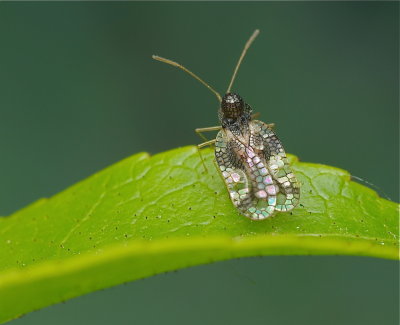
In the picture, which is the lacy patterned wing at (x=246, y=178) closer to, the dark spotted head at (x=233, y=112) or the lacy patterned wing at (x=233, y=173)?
the lacy patterned wing at (x=233, y=173)

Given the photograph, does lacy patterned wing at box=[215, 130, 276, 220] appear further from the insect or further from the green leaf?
the green leaf

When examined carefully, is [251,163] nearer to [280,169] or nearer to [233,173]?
[233,173]

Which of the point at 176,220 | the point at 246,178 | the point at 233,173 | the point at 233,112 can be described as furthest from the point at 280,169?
the point at 176,220

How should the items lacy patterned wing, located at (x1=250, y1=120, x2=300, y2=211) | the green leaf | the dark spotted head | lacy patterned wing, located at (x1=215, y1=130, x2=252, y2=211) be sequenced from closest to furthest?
Answer: the green leaf → lacy patterned wing, located at (x1=250, y1=120, x2=300, y2=211) → lacy patterned wing, located at (x1=215, y1=130, x2=252, y2=211) → the dark spotted head

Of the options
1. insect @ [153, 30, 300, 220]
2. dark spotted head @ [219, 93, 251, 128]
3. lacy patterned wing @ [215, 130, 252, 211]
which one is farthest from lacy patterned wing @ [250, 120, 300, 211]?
lacy patterned wing @ [215, 130, 252, 211]

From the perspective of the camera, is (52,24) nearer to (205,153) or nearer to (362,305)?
(205,153)

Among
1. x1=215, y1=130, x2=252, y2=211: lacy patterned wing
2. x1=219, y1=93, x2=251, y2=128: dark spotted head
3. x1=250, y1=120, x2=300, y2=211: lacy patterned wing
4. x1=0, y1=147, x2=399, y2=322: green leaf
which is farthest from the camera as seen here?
x1=219, y1=93, x2=251, y2=128: dark spotted head

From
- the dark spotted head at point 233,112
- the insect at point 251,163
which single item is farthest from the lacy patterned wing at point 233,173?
the dark spotted head at point 233,112
